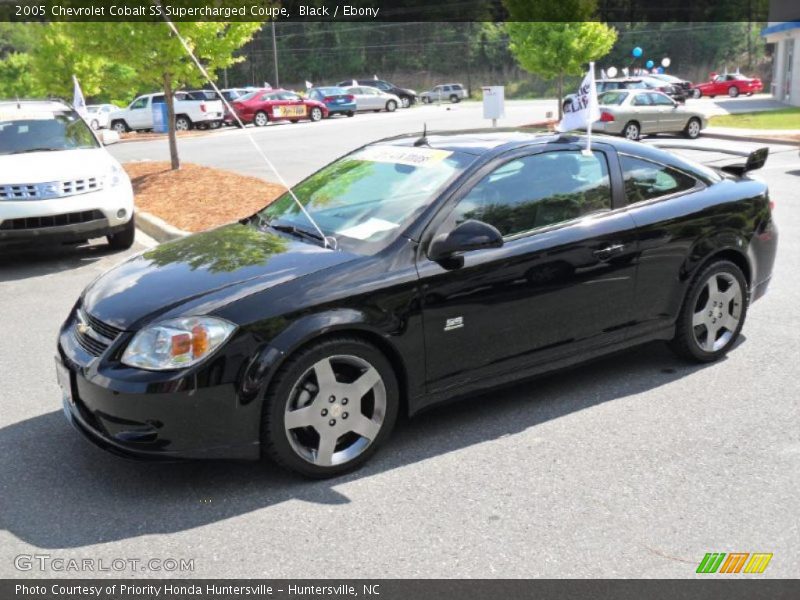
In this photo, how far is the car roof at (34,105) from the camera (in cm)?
1019

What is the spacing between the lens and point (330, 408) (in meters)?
3.89

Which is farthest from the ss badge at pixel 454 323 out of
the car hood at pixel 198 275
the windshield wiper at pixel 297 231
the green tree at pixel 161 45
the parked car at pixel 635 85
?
the parked car at pixel 635 85

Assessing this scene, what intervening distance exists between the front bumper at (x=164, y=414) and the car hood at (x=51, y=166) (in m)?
5.56

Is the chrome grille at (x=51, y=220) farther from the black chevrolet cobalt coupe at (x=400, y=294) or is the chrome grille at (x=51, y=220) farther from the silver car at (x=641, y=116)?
the silver car at (x=641, y=116)

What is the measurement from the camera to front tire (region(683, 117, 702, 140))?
2348 centimetres

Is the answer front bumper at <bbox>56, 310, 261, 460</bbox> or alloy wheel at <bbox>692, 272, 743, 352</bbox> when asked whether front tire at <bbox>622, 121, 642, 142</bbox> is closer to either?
alloy wheel at <bbox>692, 272, 743, 352</bbox>

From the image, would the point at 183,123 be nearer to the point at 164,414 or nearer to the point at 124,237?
the point at 124,237

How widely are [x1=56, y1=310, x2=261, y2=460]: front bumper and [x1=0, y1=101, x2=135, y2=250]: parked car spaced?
5318 millimetres

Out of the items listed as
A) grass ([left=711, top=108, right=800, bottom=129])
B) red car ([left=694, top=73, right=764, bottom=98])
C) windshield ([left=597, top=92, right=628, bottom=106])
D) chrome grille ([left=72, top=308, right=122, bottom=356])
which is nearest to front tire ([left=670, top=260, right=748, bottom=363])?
chrome grille ([left=72, top=308, right=122, bottom=356])

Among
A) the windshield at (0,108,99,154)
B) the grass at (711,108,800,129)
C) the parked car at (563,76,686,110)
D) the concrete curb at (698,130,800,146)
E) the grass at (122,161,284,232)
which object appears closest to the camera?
the windshield at (0,108,99,154)

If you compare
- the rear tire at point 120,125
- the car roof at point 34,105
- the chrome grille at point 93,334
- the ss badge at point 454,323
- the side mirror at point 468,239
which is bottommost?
the rear tire at point 120,125

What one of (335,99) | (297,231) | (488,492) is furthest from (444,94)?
(488,492)

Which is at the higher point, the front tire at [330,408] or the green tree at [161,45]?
the green tree at [161,45]

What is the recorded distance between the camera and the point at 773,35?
40188 millimetres
